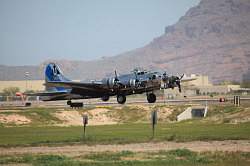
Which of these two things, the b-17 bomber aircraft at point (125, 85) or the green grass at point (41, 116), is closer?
the b-17 bomber aircraft at point (125, 85)

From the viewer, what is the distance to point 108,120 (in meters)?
97.6

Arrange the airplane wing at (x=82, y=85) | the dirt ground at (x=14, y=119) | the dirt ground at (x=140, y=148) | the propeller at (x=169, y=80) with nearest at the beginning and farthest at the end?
the dirt ground at (x=140, y=148)
the propeller at (x=169, y=80)
the airplane wing at (x=82, y=85)
the dirt ground at (x=14, y=119)

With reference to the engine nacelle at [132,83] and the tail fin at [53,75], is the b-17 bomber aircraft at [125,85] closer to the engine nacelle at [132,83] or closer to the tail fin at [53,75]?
the engine nacelle at [132,83]

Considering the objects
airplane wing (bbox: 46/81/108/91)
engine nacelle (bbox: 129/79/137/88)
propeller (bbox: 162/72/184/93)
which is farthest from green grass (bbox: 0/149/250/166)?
airplane wing (bbox: 46/81/108/91)

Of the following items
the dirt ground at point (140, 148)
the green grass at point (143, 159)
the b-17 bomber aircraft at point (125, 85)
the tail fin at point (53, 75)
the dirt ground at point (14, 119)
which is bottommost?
the green grass at point (143, 159)

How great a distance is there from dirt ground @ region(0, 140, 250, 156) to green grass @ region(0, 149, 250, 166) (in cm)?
239

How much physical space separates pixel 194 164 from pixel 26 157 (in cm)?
1066

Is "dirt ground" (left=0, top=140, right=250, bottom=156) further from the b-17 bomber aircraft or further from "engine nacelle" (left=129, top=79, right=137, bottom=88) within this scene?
"engine nacelle" (left=129, top=79, right=137, bottom=88)

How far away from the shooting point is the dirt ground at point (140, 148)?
45.4 metres

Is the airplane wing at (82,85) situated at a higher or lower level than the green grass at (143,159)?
higher

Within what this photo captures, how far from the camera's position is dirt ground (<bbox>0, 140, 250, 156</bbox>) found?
149 ft

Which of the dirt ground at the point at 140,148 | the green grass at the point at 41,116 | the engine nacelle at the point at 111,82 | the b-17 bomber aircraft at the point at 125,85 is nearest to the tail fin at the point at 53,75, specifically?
the green grass at the point at 41,116

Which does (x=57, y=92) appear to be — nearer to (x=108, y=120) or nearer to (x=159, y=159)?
(x=108, y=120)

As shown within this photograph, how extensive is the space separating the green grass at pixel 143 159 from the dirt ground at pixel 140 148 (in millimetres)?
2392
